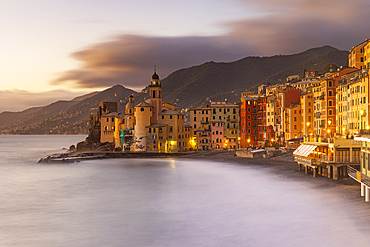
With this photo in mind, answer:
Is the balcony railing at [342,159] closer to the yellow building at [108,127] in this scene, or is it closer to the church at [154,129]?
the church at [154,129]

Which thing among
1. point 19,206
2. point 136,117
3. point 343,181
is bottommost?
point 19,206

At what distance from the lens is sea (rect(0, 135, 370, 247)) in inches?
1135

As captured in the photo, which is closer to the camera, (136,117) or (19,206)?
(19,206)

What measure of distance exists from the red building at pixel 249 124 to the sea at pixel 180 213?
51240 mm

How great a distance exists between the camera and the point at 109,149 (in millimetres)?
123562

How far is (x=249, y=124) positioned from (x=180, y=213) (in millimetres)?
80282

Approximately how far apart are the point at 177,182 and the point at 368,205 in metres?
33.1

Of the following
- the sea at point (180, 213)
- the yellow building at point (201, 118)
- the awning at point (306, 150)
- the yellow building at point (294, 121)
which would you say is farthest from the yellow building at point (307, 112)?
the yellow building at point (201, 118)

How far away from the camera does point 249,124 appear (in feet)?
378

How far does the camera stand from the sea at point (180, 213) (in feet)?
94.6

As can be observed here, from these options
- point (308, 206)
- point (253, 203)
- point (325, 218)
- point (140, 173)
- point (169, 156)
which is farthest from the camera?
point (169, 156)

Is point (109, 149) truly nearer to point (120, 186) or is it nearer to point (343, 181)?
point (120, 186)

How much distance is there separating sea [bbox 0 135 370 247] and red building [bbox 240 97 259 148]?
5124 cm

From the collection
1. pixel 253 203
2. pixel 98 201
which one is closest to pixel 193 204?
pixel 253 203
